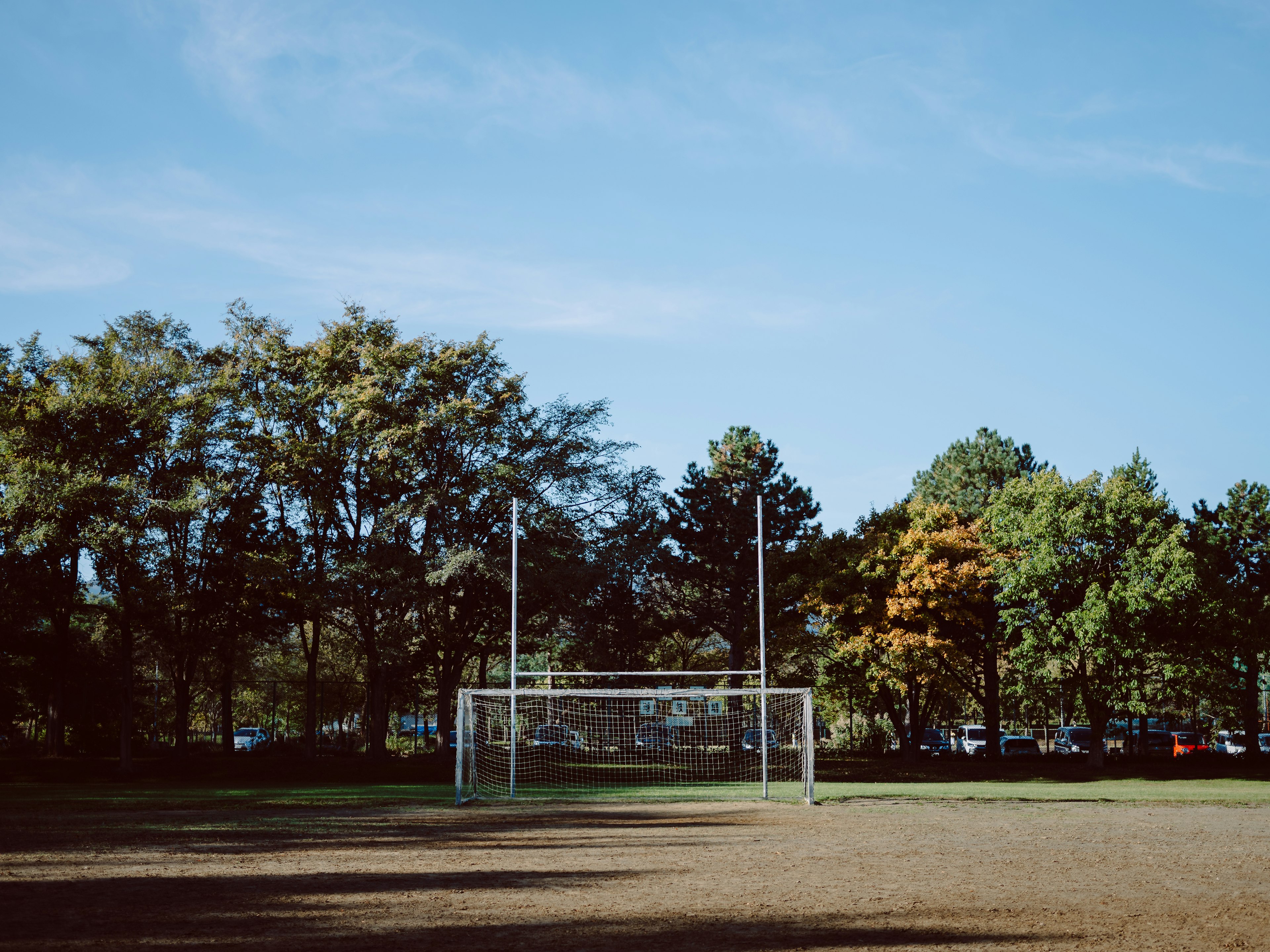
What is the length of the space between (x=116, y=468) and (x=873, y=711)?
34.7m

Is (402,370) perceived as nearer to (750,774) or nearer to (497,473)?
(497,473)

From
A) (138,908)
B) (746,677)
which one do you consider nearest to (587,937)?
(138,908)

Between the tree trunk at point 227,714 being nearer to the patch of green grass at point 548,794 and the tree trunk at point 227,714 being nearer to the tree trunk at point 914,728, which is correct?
the patch of green grass at point 548,794

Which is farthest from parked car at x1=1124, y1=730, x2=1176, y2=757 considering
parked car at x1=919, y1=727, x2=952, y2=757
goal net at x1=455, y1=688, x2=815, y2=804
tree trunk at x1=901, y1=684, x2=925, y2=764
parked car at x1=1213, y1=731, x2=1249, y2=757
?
goal net at x1=455, y1=688, x2=815, y2=804

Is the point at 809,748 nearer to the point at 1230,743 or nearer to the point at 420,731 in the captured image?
the point at 1230,743

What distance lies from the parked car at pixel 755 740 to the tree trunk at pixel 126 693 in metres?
20.0

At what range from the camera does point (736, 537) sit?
50281 millimetres

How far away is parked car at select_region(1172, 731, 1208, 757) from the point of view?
184 feet

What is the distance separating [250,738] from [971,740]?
37501 mm

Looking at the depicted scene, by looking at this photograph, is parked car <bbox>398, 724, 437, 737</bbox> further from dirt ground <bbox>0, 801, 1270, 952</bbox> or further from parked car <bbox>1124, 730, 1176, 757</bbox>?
dirt ground <bbox>0, 801, 1270, 952</bbox>

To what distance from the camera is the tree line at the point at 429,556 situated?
3688cm

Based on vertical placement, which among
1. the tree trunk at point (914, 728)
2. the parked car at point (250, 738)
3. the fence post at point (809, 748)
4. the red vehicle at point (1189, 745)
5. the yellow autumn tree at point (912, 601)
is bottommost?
the red vehicle at point (1189, 745)

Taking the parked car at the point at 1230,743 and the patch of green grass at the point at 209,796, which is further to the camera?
the parked car at the point at 1230,743

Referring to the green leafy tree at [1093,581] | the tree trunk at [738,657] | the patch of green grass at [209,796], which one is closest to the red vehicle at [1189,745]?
the green leafy tree at [1093,581]
